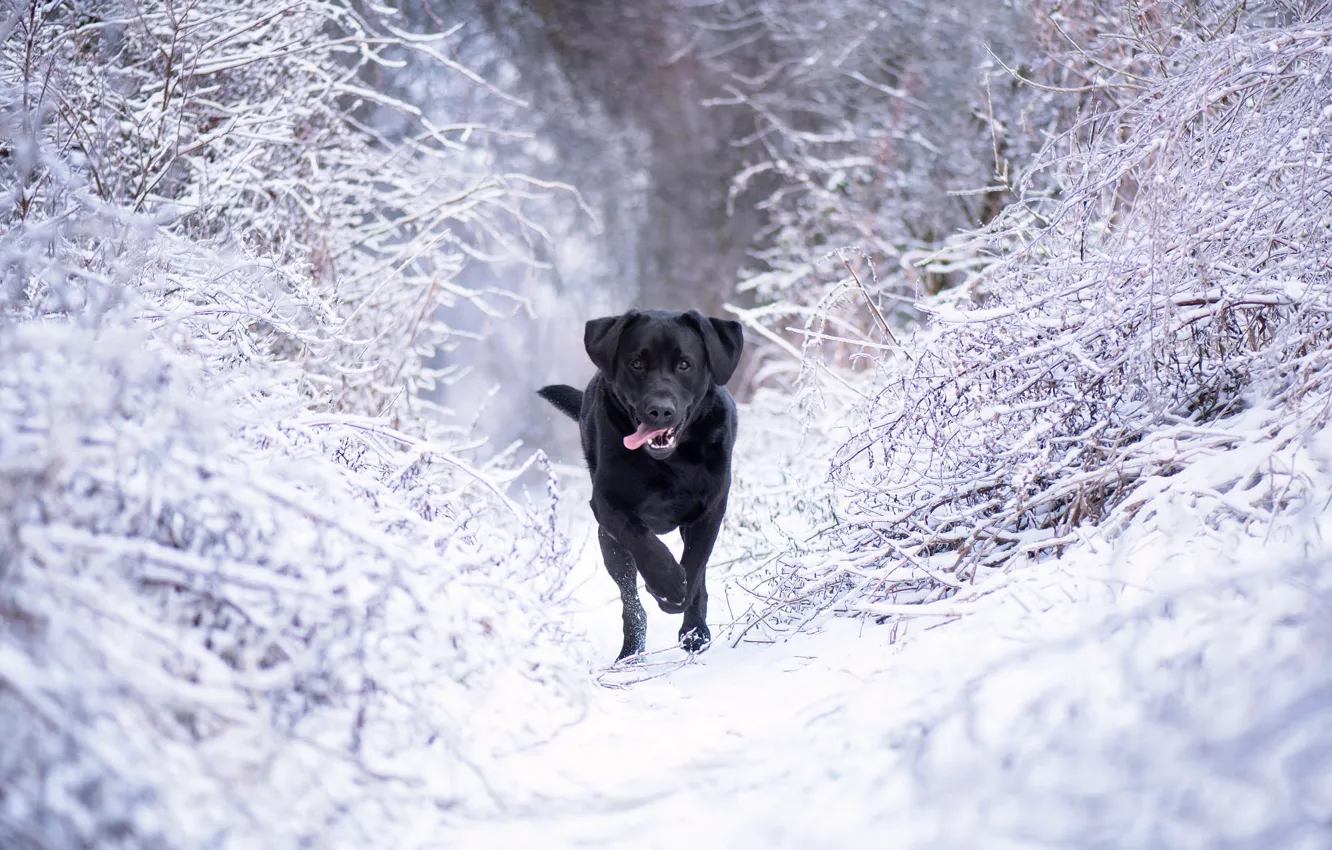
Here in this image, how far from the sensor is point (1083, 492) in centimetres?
279

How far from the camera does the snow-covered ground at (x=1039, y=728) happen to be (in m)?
1.36

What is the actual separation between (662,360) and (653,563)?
79 centimetres

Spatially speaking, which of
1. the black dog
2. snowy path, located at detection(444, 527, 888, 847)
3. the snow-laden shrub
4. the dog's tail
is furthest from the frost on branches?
the dog's tail

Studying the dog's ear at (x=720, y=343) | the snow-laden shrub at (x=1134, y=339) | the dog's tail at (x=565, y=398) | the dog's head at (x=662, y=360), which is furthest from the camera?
the dog's tail at (x=565, y=398)

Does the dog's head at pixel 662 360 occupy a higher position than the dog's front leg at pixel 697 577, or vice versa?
the dog's head at pixel 662 360

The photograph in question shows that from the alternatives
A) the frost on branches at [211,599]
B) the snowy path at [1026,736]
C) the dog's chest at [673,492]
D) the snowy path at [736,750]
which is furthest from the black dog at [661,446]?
the snowy path at [1026,736]

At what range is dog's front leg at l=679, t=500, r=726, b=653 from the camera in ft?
12.1

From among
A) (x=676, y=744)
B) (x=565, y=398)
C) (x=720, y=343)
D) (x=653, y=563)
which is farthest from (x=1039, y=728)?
(x=565, y=398)

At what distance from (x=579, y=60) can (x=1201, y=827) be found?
15208 millimetres

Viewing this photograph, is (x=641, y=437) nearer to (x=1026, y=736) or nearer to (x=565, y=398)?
(x=565, y=398)

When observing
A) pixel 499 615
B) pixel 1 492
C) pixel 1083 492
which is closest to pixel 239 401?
pixel 499 615

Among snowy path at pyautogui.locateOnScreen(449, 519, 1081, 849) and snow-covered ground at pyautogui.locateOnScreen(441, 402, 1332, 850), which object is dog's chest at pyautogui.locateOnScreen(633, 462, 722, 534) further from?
snow-covered ground at pyautogui.locateOnScreen(441, 402, 1332, 850)

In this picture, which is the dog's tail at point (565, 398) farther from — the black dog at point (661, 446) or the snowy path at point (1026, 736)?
the snowy path at point (1026, 736)

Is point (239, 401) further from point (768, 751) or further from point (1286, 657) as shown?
point (1286, 657)
